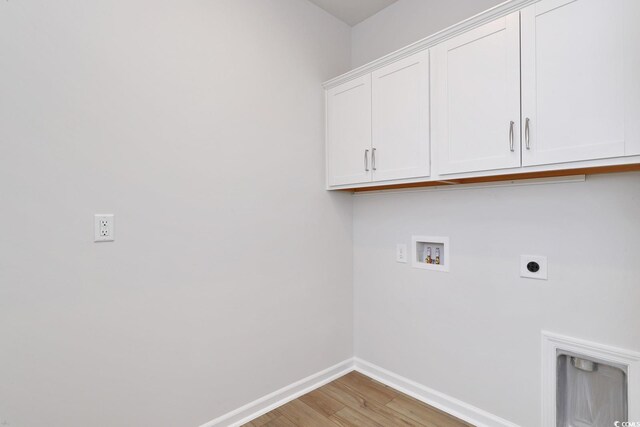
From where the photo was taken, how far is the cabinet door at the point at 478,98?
154 cm

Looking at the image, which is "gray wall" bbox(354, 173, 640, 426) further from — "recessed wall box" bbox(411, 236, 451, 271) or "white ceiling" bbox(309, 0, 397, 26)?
"white ceiling" bbox(309, 0, 397, 26)

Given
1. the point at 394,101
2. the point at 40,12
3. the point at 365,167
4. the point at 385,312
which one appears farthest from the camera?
the point at 385,312

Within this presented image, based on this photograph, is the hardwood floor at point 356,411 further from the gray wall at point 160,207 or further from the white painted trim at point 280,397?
the gray wall at point 160,207

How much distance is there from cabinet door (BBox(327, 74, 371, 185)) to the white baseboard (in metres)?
1.47

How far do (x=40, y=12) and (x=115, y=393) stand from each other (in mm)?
1739

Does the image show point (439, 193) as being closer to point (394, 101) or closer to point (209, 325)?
point (394, 101)

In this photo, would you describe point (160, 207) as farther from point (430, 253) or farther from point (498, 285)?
point (498, 285)

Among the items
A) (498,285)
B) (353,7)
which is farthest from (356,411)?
(353,7)

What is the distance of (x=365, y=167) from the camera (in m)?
2.19

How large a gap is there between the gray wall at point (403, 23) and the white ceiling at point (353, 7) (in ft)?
0.15

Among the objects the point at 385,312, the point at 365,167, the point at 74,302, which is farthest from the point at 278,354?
the point at 365,167

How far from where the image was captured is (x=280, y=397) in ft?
7.17

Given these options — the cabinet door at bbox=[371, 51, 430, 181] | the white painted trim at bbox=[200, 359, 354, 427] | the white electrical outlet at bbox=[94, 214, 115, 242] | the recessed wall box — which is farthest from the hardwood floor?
the cabinet door at bbox=[371, 51, 430, 181]

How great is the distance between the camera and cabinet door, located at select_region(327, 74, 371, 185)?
2195mm
